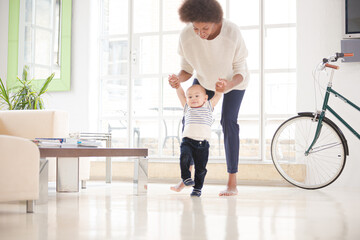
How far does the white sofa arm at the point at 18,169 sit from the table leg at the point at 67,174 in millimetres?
908

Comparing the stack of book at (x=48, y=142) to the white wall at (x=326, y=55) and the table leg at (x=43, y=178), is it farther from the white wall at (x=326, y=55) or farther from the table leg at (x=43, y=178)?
the white wall at (x=326, y=55)

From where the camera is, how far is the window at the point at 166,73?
14.6 ft

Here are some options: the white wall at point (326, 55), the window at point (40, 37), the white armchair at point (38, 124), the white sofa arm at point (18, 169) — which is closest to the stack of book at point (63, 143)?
the white sofa arm at point (18, 169)

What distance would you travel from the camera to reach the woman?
285 cm

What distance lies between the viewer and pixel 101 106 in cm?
515

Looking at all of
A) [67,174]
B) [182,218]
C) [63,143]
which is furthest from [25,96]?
[182,218]

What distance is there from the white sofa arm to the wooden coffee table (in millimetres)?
177

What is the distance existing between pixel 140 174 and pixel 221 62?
2.83ft

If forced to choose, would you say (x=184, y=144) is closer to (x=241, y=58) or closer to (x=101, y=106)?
(x=241, y=58)

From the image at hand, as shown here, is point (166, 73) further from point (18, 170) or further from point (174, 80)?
point (18, 170)

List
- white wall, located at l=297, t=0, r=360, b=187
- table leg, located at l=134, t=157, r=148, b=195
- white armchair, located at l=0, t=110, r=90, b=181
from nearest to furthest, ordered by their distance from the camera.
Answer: table leg, located at l=134, t=157, r=148, b=195 < white armchair, located at l=0, t=110, r=90, b=181 < white wall, located at l=297, t=0, r=360, b=187

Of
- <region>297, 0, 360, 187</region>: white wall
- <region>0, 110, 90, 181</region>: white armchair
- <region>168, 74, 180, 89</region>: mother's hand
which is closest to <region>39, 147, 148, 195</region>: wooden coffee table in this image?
<region>0, 110, 90, 181</region>: white armchair

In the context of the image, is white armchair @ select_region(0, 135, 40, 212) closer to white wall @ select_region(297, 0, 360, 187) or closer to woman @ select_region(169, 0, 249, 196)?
woman @ select_region(169, 0, 249, 196)

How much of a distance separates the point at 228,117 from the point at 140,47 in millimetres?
2177
